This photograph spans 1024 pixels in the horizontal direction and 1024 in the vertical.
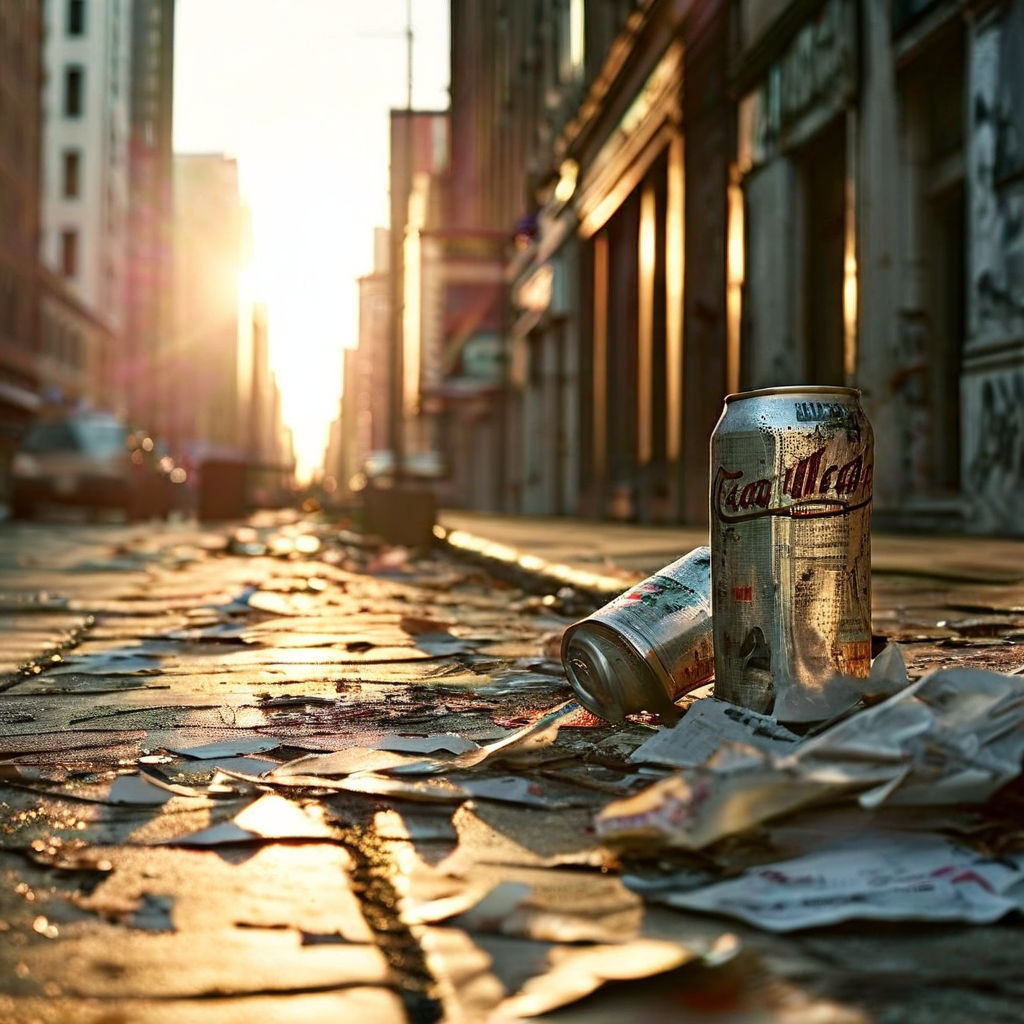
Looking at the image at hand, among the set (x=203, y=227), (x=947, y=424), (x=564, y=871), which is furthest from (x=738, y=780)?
(x=203, y=227)

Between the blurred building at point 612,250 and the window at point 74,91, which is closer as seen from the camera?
the blurred building at point 612,250

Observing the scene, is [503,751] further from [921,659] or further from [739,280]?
[739,280]

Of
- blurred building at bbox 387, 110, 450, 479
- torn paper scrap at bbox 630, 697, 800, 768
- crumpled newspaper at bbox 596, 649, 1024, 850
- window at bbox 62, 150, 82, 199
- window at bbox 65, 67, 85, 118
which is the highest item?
window at bbox 65, 67, 85, 118

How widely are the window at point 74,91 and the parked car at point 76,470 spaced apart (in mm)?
52228

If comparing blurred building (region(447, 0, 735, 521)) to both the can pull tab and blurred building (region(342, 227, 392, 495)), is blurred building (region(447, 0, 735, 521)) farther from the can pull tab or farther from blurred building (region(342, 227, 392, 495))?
blurred building (region(342, 227, 392, 495))

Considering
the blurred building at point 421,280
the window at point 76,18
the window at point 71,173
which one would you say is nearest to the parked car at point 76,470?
the blurred building at point 421,280

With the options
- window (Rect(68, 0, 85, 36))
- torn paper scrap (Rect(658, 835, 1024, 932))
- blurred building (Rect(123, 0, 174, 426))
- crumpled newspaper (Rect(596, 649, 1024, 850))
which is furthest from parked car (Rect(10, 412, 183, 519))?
window (Rect(68, 0, 85, 36))

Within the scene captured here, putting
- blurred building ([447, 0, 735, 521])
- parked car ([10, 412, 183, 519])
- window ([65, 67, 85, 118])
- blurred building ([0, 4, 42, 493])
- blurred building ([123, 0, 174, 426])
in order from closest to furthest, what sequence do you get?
blurred building ([447, 0, 735, 521]) → parked car ([10, 412, 183, 519]) → blurred building ([0, 4, 42, 493]) → window ([65, 67, 85, 118]) → blurred building ([123, 0, 174, 426])

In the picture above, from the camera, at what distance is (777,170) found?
12.4m

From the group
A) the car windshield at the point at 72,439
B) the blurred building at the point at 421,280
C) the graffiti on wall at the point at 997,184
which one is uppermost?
the blurred building at the point at 421,280

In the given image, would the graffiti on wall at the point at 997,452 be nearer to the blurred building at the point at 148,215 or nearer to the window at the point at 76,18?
the blurred building at the point at 148,215

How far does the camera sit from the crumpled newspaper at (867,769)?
1572mm

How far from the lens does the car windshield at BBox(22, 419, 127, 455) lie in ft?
64.6

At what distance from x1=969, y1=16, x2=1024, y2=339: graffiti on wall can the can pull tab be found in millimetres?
6939
